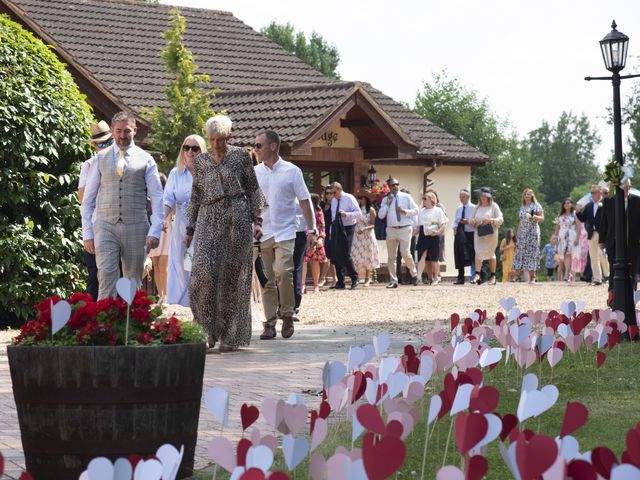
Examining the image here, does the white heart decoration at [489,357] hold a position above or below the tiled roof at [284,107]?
below

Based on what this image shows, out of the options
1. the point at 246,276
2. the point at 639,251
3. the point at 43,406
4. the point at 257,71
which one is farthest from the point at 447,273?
the point at 43,406

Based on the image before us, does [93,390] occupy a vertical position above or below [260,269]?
below

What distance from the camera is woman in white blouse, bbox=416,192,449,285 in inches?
1014

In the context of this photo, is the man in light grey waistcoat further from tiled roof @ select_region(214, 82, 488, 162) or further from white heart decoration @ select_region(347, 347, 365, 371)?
tiled roof @ select_region(214, 82, 488, 162)

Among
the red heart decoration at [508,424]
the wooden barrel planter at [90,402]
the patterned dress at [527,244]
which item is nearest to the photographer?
the red heart decoration at [508,424]

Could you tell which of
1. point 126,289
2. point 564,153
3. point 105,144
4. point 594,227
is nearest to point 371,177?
point 594,227

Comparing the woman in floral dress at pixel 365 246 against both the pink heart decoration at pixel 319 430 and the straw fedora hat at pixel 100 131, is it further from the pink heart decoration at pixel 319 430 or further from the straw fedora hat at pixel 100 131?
the pink heart decoration at pixel 319 430

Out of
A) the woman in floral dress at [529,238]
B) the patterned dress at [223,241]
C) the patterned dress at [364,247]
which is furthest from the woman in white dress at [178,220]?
the woman in floral dress at [529,238]

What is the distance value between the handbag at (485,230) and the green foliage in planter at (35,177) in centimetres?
1225

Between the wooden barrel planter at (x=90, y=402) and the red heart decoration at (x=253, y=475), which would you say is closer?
the red heart decoration at (x=253, y=475)

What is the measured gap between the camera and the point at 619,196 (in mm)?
13227

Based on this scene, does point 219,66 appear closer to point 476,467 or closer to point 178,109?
point 178,109

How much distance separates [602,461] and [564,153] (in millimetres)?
149960

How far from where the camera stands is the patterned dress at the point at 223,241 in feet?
35.2
